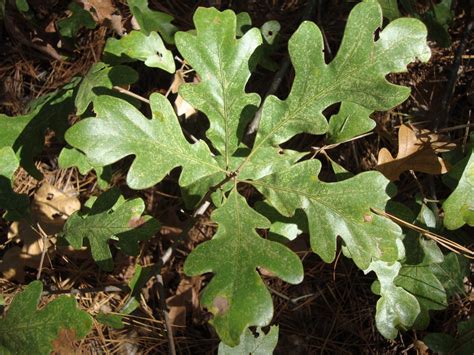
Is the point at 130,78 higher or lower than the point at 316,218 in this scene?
higher

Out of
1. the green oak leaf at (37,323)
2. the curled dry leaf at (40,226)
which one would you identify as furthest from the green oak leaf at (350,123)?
the curled dry leaf at (40,226)

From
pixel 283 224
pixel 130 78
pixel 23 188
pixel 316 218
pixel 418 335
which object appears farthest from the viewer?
pixel 23 188

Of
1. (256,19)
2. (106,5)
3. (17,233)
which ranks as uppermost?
(106,5)

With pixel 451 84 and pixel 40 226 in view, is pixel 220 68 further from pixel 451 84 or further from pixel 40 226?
pixel 40 226

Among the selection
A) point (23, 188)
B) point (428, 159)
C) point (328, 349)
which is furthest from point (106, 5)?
point (328, 349)

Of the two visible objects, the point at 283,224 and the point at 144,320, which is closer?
the point at 283,224

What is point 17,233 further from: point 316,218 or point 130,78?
point 316,218
